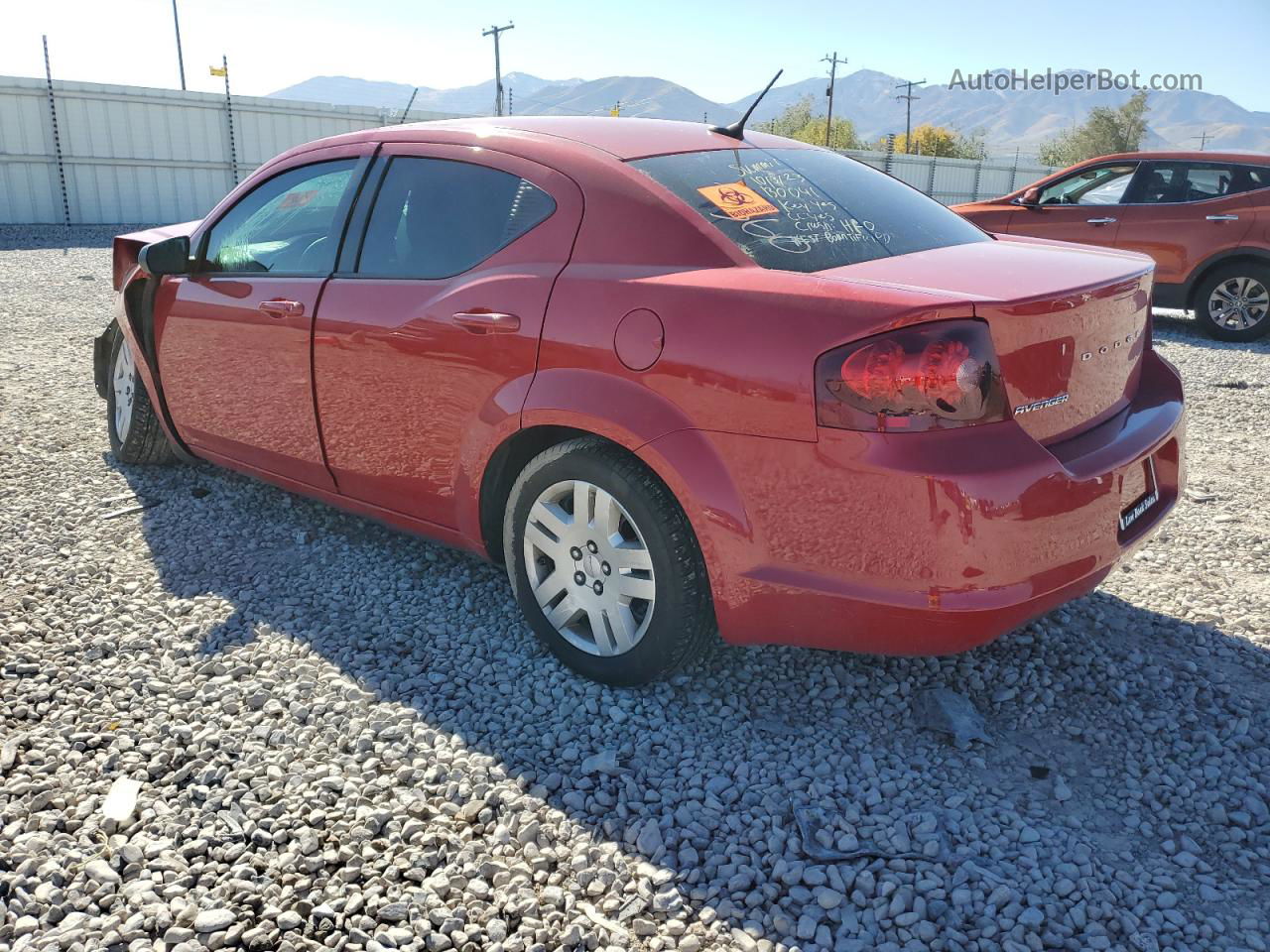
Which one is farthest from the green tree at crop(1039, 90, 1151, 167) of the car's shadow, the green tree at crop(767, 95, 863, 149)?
the car's shadow

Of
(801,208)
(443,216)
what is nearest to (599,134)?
(443,216)

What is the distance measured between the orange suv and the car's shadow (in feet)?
23.2

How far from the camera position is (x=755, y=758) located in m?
2.78

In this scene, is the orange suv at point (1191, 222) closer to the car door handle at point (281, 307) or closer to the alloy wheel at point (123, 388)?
the car door handle at point (281, 307)

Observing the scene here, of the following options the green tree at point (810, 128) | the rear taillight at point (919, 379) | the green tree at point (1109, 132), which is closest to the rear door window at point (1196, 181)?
the rear taillight at point (919, 379)

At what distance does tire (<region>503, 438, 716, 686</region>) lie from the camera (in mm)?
2818

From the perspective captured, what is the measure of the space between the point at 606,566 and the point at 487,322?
0.83 m

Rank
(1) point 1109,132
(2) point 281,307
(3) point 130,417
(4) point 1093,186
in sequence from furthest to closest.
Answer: (1) point 1109,132, (4) point 1093,186, (3) point 130,417, (2) point 281,307

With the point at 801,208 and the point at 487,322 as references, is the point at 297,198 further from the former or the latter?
the point at 801,208

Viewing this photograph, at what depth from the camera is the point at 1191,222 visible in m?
9.44

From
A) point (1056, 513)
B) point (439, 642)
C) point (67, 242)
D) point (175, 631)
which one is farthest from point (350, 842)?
point (67, 242)

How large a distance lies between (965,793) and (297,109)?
23893 mm

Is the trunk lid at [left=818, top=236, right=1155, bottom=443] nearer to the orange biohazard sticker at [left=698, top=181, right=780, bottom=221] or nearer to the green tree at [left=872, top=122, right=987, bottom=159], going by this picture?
the orange biohazard sticker at [left=698, top=181, right=780, bottom=221]

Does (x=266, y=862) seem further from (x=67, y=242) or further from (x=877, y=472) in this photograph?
(x=67, y=242)
